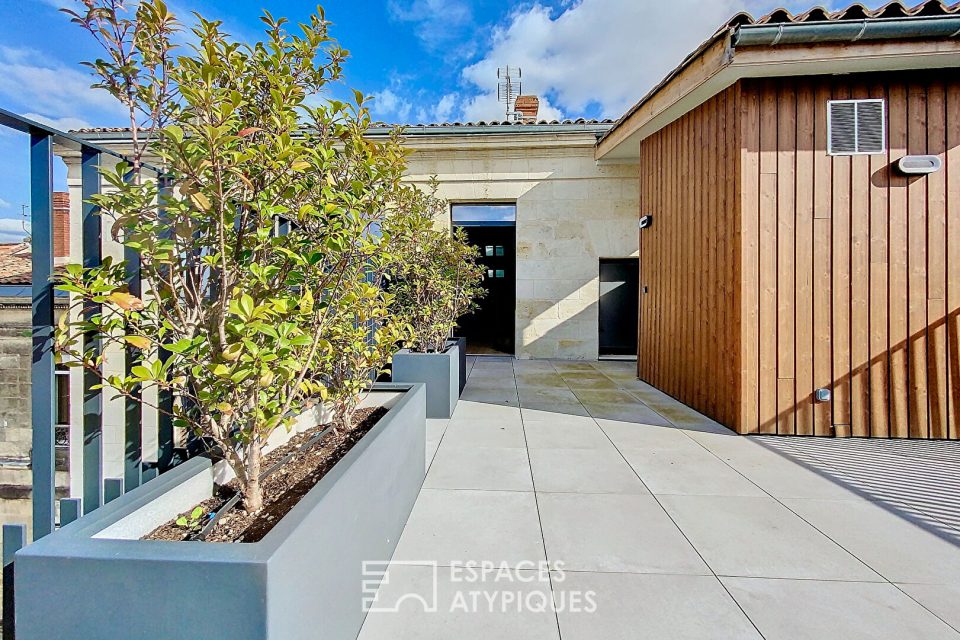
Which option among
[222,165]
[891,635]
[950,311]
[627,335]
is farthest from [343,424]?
[627,335]

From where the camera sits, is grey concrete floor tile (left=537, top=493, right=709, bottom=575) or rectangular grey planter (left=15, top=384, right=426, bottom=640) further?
grey concrete floor tile (left=537, top=493, right=709, bottom=575)

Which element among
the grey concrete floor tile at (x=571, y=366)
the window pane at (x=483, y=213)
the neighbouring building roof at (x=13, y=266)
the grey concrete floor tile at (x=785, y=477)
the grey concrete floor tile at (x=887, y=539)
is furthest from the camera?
the window pane at (x=483, y=213)

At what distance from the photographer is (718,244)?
400 cm

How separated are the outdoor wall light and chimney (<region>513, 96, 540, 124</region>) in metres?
6.24

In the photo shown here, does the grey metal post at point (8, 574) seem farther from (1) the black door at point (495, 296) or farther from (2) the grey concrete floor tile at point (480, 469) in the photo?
(1) the black door at point (495, 296)

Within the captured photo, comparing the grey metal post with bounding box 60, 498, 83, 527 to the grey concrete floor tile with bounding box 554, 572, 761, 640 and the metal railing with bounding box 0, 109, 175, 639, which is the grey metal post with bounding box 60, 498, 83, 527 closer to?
the metal railing with bounding box 0, 109, 175, 639

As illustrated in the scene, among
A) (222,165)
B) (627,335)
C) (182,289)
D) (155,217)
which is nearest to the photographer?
(222,165)

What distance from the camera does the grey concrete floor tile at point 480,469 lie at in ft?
8.46

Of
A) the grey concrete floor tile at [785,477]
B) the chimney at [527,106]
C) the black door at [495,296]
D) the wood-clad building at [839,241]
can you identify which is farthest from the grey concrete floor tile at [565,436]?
the chimney at [527,106]

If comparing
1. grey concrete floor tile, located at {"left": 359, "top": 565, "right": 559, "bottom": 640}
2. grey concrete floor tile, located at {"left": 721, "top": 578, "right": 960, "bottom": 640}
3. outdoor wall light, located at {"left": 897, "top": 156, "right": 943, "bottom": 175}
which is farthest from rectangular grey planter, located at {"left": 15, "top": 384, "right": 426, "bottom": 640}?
outdoor wall light, located at {"left": 897, "top": 156, "right": 943, "bottom": 175}

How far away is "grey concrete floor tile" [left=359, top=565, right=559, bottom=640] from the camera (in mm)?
1475

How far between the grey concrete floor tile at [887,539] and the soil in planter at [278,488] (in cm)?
259

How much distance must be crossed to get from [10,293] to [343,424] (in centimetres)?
146

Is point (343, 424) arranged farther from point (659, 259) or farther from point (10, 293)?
point (659, 259)
